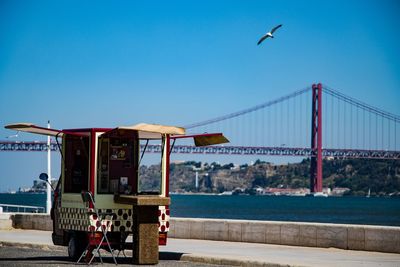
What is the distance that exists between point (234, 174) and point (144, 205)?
180 m

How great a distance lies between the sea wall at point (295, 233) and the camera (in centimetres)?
1825

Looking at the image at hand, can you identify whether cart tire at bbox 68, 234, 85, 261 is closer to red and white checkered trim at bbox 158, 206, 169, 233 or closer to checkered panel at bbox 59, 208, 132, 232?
checkered panel at bbox 59, 208, 132, 232

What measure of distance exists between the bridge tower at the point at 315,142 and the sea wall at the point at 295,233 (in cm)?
9399

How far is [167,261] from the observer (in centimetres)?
1738

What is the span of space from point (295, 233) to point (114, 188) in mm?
4675

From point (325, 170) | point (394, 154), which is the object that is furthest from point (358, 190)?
point (394, 154)

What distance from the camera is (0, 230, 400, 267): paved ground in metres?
16.0

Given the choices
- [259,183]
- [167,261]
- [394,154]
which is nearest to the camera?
[167,261]

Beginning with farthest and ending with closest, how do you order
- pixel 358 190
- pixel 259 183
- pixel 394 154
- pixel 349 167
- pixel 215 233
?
pixel 259 183, pixel 358 190, pixel 349 167, pixel 394 154, pixel 215 233

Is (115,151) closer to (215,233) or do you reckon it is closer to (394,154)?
(215,233)

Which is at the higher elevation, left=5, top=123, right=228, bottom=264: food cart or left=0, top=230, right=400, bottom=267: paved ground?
left=5, top=123, right=228, bottom=264: food cart

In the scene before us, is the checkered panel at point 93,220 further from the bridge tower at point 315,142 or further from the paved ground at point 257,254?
the bridge tower at point 315,142

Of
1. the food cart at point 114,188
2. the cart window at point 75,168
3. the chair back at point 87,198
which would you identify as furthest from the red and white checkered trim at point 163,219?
the cart window at point 75,168

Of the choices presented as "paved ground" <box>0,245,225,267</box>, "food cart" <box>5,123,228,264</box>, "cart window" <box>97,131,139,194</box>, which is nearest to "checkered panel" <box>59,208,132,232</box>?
"food cart" <box>5,123,228,264</box>
